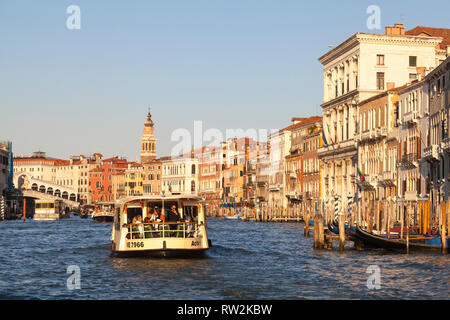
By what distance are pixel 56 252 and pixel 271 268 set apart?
9.94m

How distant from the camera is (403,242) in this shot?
93.3ft

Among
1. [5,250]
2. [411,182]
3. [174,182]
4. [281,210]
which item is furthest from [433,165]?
[174,182]

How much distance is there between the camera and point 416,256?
26953mm

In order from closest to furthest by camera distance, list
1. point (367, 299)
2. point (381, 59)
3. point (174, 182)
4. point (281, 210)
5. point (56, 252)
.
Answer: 1. point (367, 299)
2. point (56, 252)
3. point (381, 59)
4. point (281, 210)
5. point (174, 182)

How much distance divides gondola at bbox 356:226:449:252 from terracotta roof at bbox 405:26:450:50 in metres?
34.6

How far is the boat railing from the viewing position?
79.9 ft

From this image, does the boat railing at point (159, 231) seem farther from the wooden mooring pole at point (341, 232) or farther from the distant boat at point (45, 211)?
the distant boat at point (45, 211)

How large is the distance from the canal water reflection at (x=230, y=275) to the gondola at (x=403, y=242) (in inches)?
13.6

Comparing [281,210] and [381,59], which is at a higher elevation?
[381,59]

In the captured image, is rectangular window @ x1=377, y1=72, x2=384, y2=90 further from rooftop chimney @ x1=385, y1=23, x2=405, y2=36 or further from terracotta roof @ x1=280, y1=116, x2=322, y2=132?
terracotta roof @ x1=280, y1=116, x2=322, y2=132

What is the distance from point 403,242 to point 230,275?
886cm

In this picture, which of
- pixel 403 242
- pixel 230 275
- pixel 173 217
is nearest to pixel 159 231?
pixel 173 217

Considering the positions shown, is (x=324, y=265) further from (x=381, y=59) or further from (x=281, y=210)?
(x=281, y=210)

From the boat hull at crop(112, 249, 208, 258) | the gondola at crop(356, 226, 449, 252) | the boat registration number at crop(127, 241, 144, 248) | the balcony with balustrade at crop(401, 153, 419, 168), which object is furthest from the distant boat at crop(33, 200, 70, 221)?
the boat registration number at crop(127, 241, 144, 248)
